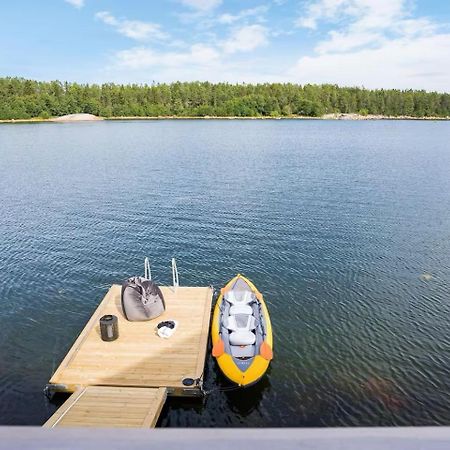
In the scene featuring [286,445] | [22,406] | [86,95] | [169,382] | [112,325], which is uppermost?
[86,95]

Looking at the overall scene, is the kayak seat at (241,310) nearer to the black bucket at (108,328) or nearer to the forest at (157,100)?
the black bucket at (108,328)

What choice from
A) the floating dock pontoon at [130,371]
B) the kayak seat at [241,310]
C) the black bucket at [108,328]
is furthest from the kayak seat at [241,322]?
the black bucket at [108,328]

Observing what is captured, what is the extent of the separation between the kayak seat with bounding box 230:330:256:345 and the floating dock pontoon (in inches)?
59.4

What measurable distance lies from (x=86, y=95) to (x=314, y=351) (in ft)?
619

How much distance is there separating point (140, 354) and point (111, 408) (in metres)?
3.09

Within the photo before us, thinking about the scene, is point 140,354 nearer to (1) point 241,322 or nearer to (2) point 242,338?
(2) point 242,338

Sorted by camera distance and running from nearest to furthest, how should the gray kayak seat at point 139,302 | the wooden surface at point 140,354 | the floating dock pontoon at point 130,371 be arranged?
1. the floating dock pontoon at point 130,371
2. the wooden surface at point 140,354
3. the gray kayak seat at point 139,302

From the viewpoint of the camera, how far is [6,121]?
6073 inches

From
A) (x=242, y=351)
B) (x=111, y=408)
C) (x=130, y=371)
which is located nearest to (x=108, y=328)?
(x=130, y=371)

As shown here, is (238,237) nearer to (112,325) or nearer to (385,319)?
(385,319)

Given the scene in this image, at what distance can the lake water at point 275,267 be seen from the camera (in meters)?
16.5

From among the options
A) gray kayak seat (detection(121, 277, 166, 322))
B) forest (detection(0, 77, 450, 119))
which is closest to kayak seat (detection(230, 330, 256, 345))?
gray kayak seat (detection(121, 277, 166, 322))

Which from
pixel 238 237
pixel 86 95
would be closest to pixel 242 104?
pixel 86 95

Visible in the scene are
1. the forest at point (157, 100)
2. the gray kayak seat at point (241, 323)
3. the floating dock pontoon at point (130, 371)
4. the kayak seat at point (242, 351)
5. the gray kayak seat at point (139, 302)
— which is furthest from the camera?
the forest at point (157, 100)
